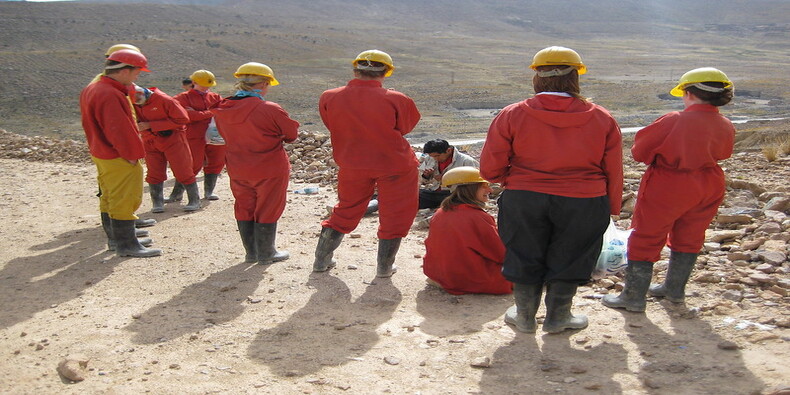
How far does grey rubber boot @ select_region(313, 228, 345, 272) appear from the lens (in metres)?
5.66

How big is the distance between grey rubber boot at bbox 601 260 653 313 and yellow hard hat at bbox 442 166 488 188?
3.68ft

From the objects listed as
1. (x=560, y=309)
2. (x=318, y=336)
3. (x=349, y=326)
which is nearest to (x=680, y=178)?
(x=560, y=309)

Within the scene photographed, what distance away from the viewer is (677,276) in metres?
4.66

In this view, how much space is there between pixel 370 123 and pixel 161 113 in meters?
3.30

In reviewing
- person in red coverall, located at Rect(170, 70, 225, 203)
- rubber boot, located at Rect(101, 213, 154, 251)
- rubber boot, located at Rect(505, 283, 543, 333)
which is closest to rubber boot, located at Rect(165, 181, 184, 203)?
person in red coverall, located at Rect(170, 70, 225, 203)

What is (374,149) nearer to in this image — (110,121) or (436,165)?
(110,121)

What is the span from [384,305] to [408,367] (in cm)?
113

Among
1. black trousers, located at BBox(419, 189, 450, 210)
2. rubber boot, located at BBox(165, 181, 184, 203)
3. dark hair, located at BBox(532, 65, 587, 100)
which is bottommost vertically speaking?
rubber boot, located at BBox(165, 181, 184, 203)

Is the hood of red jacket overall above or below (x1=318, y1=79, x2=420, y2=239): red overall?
above

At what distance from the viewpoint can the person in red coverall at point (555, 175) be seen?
12.8 ft

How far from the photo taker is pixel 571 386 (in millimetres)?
3645

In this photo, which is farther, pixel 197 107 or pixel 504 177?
pixel 197 107

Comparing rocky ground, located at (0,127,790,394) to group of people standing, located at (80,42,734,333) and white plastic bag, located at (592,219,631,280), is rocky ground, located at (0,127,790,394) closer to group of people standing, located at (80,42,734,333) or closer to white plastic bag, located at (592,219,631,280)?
white plastic bag, located at (592,219,631,280)

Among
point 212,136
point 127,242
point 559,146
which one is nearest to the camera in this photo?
point 559,146
